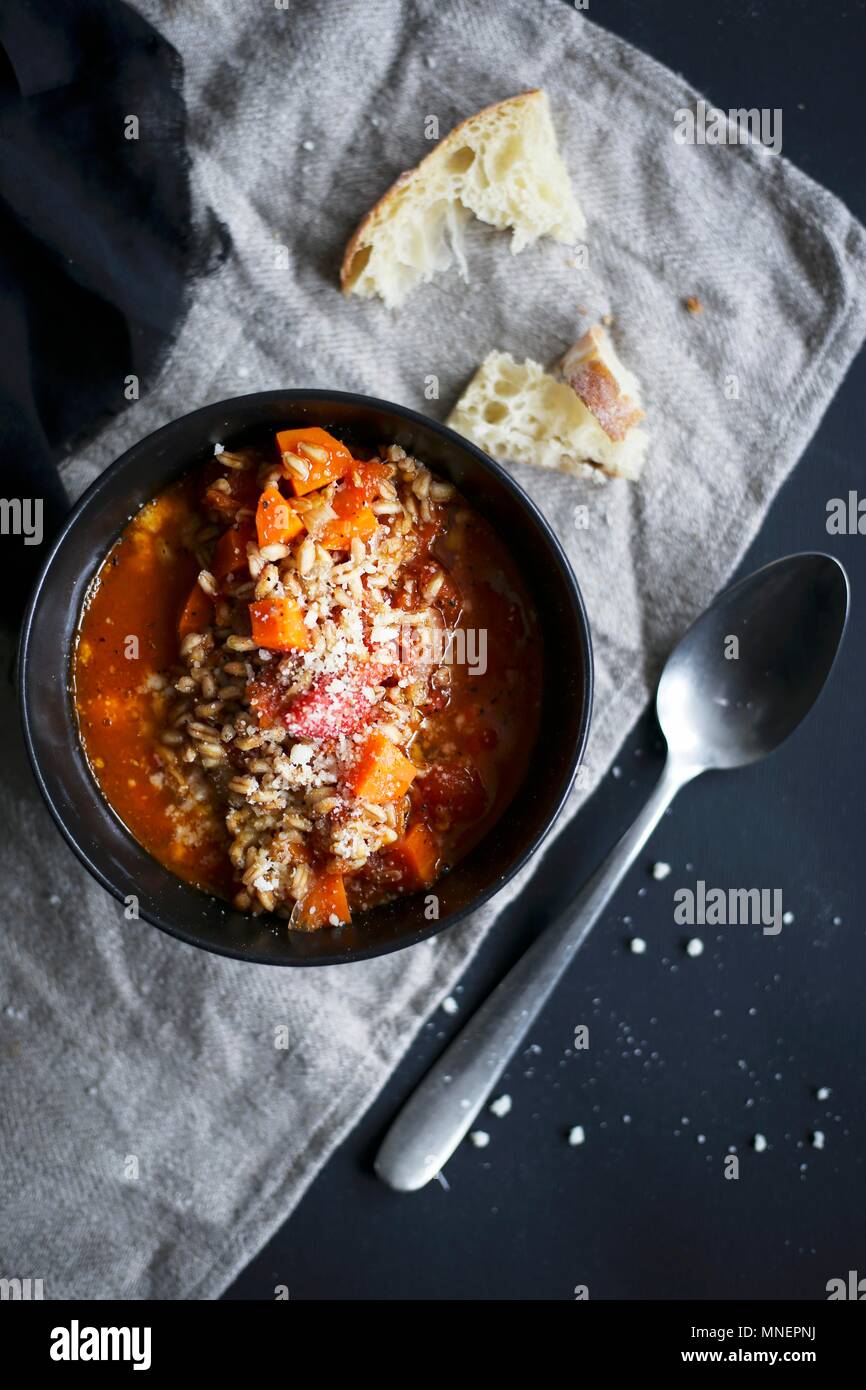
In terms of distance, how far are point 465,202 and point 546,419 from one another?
548mm

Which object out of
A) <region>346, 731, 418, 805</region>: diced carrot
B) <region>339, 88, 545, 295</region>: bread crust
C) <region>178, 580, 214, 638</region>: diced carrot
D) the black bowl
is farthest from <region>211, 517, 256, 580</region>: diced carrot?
<region>339, 88, 545, 295</region>: bread crust

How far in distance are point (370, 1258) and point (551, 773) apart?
4.38ft

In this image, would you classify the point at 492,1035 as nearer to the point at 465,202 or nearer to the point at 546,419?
the point at 546,419

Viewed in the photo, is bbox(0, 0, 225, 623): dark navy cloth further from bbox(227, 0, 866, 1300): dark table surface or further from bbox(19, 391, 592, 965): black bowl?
bbox(227, 0, 866, 1300): dark table surface

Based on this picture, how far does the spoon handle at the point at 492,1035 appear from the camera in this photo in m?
2.59

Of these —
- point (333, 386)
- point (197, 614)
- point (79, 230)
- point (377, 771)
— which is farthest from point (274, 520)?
point (79, 230)

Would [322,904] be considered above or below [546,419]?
below

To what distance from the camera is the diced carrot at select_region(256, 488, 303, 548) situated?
2.11 m

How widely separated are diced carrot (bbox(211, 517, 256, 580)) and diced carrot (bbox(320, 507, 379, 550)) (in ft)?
0.49

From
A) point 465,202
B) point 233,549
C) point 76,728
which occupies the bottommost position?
point 76,728

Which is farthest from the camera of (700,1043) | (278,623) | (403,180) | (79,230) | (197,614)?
(700,1043)

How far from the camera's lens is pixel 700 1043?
2.73 m

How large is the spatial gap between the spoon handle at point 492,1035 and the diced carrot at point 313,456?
107 cm
